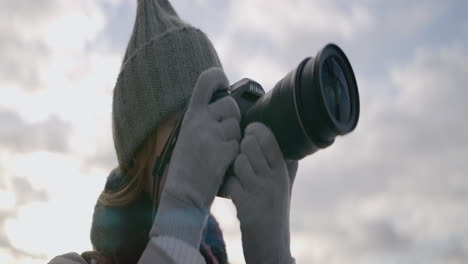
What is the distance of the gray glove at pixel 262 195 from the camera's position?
4.46 ft

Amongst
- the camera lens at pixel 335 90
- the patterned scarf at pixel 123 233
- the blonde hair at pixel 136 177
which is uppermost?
the camera lens at pixel 335 90

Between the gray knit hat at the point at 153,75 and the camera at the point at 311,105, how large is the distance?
249 mm

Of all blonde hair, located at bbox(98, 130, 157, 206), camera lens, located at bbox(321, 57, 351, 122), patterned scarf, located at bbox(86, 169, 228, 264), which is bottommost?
patterned scarf, located at bbox(86, 169, 228, 264)

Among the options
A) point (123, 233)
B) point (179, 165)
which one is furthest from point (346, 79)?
point (123, 233)

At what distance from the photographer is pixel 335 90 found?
1.35 m

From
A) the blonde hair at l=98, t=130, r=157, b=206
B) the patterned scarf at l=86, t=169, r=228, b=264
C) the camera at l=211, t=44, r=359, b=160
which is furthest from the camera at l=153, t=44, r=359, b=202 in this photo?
the patterned scarf at l=86, t=169, r=228, b=264

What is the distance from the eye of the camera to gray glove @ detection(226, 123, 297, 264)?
4.46ft

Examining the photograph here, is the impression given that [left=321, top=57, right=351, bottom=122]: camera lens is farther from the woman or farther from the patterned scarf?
the patterned scarf

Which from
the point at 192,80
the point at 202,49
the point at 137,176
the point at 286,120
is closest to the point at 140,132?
the point at 137,176

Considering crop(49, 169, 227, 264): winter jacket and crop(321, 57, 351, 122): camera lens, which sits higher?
crop(321, 57, 351, 122): camera lens

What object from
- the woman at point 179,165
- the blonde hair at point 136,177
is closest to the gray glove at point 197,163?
the woman at point 179,165

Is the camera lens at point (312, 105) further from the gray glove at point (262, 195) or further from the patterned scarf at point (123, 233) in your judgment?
the patterned scarf at point (123, 233)

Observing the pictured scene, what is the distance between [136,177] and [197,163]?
12.1 inches

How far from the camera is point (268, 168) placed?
1.39 m
